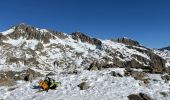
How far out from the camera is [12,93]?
3238 centimetres

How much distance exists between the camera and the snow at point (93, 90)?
28.2 meters

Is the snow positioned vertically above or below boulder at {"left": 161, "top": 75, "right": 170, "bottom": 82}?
below

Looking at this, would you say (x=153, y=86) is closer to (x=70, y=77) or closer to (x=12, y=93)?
(x=70, y=77)

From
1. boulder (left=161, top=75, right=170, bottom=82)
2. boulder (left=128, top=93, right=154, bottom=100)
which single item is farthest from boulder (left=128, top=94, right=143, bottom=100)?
boulder (left=161, top=75, right=170, bottom=82)

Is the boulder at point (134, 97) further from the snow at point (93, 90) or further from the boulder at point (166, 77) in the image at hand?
the boulder at point (166, 77)

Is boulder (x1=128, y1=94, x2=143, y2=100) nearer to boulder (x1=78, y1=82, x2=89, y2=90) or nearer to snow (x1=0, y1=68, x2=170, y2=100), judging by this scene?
snow (x1=0, y1=68, x2=170, y2=100)

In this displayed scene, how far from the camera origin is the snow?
2820cm

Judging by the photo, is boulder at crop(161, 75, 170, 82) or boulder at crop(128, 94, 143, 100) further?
boulder at crop(161, 75, 170, 82)

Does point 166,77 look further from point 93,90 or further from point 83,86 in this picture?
point 83,86

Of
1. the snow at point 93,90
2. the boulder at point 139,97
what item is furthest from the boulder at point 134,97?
the snow at point 93,90

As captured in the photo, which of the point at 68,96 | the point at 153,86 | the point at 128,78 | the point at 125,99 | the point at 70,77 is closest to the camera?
the point at 125,99

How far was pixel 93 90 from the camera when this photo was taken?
98.4 feet

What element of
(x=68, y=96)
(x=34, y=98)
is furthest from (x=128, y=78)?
(x=34, y=98)

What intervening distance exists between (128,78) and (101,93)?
5.61 meters
